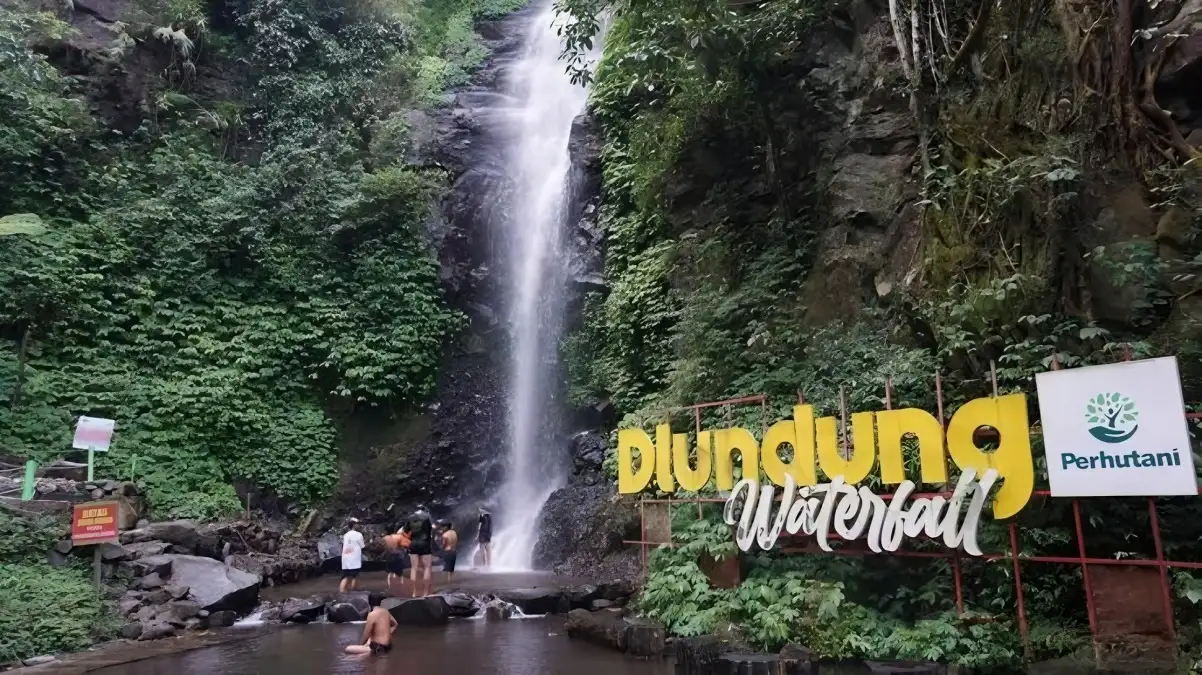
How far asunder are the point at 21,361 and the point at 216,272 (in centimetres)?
414

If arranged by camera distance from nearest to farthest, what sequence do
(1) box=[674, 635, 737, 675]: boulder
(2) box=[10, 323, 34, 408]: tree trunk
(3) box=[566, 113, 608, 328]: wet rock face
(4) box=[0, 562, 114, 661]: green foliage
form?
1. (1) box=[674, 635, 737, 675]: boulder
2. (4) box=[0, 562, 114, 661]: green foliage
3. (2) box=[10, 323, 34, 408]: tree trunk
4. (3) box=[566, 113, 608, 328]: wet rock face

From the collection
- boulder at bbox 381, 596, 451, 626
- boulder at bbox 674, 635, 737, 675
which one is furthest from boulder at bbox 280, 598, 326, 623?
boulder at bbox 674, 635, 737, 675

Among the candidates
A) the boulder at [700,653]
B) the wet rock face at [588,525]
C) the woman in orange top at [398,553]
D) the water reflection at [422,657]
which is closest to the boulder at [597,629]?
the water reflection at [422,657]

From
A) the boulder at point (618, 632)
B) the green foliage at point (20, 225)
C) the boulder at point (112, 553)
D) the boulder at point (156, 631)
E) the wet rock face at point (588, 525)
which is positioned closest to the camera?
the boulder at point (618, 632)

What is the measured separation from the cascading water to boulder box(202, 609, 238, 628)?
19.8 ft

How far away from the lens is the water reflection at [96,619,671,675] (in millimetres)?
7516

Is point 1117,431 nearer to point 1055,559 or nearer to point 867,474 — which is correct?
point 1055,559

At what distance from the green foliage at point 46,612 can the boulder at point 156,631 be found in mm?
355

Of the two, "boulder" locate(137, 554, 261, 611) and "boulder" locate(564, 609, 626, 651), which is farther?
"boulder" locate(137, 554, 261, 611)

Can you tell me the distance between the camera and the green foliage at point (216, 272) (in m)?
15.4

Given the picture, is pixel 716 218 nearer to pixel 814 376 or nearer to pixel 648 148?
pixel 648 148

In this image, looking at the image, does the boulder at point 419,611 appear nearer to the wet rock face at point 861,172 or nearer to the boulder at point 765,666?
the boulder at point 765,666

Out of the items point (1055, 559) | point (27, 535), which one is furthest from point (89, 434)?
point (1055, 559)

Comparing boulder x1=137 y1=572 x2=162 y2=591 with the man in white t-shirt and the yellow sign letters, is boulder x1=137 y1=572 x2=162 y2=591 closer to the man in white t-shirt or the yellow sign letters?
the man in white t-shirt
